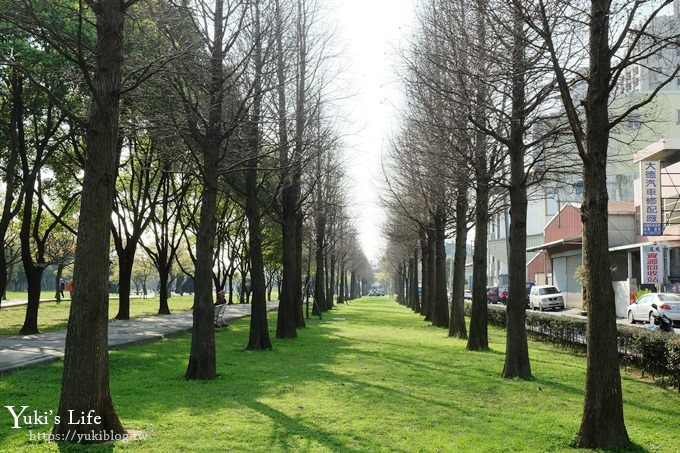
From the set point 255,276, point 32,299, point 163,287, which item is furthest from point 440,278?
point 163,287

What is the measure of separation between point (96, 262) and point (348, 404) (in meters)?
3.80

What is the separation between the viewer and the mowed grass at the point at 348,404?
659 centimetres

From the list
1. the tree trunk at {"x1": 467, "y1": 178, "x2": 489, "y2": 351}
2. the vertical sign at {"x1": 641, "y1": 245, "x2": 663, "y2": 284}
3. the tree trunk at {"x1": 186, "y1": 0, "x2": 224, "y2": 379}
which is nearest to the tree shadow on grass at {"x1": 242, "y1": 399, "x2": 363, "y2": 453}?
the tree trunk at {"x1": 186, "y1": 0, "x2": 224, "y2": 379}

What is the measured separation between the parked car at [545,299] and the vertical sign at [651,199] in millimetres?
11990

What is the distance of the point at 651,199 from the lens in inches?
1252

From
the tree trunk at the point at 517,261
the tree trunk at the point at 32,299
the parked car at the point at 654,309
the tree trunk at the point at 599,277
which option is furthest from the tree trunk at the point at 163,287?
the tree trunk at the point at 599,277

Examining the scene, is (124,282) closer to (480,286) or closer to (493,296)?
(480,286)

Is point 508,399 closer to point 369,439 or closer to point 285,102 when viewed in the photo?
point 369,439

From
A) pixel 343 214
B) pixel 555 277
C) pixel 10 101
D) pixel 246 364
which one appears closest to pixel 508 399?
pixel 246 364

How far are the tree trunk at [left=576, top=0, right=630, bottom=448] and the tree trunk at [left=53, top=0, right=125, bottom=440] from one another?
486 cm

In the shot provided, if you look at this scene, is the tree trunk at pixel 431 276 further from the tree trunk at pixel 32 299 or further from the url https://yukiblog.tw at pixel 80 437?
the url https://yukiblog.tw at pixel 80 437

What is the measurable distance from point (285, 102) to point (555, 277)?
40984 millimetres

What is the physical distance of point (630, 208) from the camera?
4447cm

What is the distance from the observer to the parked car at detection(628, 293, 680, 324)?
2584 centimetres
